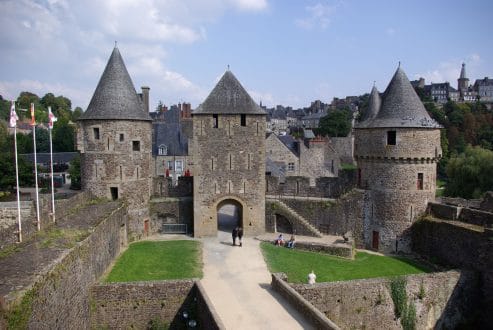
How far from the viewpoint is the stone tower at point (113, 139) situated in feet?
79.3

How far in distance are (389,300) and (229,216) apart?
17.4 metres

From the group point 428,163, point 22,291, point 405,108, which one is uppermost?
point 405,108

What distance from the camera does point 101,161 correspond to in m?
24.3

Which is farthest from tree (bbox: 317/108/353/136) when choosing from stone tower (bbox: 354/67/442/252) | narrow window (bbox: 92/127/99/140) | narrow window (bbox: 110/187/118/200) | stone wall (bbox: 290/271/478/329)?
stone wall (bbox: 290/271/478/329)

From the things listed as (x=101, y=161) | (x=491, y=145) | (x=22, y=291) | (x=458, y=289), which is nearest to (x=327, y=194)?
(x=458, y=289)

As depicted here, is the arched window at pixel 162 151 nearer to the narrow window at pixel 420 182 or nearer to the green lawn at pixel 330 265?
the green lawn at pixel 330 265

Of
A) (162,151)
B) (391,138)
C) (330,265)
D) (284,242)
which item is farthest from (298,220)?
(162,151)

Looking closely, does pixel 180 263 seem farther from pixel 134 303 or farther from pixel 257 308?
pixel 257 308

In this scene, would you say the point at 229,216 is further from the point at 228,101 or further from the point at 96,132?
the point at 96,132

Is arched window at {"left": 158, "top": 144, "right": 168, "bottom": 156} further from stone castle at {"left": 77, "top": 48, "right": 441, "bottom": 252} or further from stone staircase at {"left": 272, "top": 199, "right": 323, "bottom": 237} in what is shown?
stone staircase at {"left": 272, "top": 199, "right": 323, "bottom": 237}

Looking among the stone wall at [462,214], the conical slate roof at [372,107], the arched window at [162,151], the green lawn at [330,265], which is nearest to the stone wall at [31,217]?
the green lawn at [330,265]

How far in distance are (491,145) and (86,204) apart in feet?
196

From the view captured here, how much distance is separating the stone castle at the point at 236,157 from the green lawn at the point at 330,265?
95.5 inches

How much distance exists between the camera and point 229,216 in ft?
108
